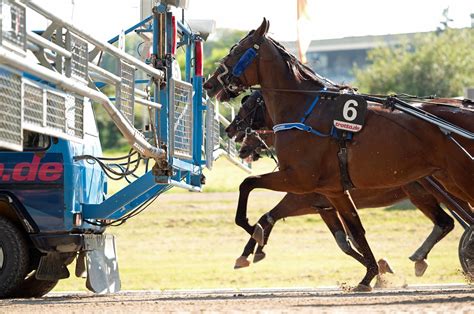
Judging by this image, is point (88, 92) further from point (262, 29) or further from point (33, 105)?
point (262, 29)

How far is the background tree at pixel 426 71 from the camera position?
61.6m

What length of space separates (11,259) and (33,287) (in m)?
0.97

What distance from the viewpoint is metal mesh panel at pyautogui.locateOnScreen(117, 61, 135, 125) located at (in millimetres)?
12883

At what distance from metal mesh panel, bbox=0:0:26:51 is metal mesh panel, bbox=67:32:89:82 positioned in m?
1.52

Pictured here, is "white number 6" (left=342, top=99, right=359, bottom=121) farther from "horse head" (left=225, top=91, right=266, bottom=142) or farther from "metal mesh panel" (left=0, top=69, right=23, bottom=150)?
"metal mesh panel" (left=0, top=69, right=23, bottom=150)

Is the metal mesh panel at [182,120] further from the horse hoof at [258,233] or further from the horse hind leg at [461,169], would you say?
the horse hind leg at [461,169]

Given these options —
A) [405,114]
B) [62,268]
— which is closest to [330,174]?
[405,114]

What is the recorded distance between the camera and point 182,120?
584 inches

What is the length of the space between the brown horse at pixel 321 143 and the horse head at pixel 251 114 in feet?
8.00

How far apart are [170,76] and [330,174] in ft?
6.89

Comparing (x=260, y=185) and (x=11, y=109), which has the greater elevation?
(x=11, y=109)

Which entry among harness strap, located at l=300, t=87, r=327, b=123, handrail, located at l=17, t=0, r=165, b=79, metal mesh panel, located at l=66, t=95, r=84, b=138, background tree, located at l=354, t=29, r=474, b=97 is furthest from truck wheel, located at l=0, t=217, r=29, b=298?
background tree, located at l=354, t=29, r=474, b=97

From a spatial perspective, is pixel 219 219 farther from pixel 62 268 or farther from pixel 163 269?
pixel 62 268

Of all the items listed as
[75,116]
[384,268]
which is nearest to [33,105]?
[75,116]
